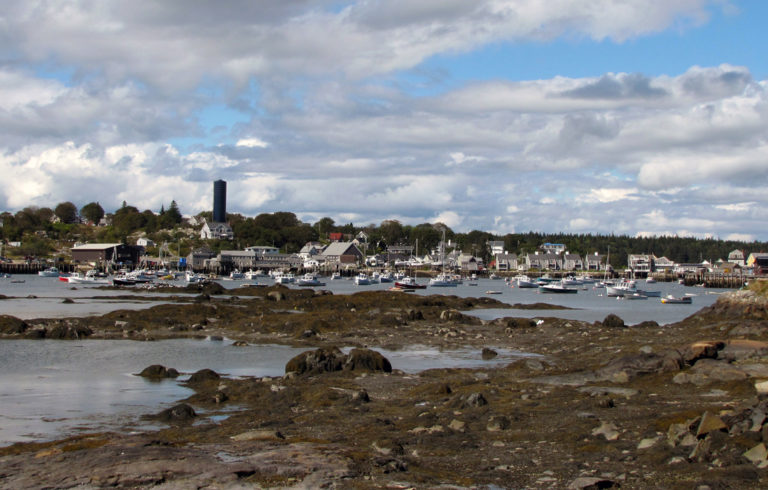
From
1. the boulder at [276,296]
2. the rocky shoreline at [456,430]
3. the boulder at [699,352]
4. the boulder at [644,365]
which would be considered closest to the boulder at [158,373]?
the rocky shoreline at [456,430]

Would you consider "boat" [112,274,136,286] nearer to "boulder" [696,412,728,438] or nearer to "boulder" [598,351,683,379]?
"boulder" [598,351,683,379]

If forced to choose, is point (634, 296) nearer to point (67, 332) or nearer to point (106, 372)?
point (67, 332)

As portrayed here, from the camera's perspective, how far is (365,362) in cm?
2644

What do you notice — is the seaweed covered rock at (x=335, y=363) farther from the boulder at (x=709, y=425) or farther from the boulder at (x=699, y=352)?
the boulder at (x=709, y=425)

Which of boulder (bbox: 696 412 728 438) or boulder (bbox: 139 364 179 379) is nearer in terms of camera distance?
boulder (bbox: 696 412 728 438)

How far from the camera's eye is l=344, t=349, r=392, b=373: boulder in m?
26.3

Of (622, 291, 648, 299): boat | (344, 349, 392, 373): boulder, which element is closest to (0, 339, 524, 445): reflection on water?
(344, 349, 392, 373): boulder

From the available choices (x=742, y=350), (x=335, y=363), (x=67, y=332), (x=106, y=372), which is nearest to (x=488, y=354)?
(x=335, y=363)

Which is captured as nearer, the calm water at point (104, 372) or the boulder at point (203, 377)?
the calm water at point (104, 372)

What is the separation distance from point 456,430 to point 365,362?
10497mm

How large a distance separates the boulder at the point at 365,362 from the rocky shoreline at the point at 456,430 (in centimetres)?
6

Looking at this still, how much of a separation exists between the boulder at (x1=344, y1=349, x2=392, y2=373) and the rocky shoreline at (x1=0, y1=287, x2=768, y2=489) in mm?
57

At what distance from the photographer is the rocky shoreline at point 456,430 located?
494 inches

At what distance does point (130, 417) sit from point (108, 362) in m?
12.5
